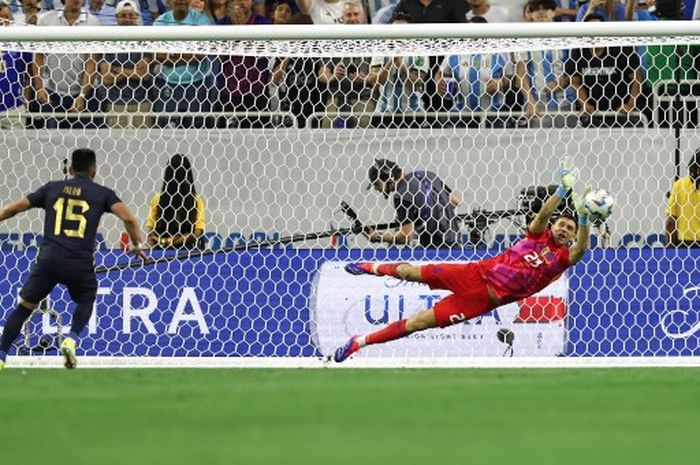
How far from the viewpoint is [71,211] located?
40.3 feet

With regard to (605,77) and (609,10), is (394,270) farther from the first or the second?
(609,10)

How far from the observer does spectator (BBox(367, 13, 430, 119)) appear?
47.0 feet

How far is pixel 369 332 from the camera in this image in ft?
45.0

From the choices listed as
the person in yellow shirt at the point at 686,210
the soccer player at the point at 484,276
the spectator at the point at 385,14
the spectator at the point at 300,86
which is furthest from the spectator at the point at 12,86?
→ the person in yellow shirt at the point at 686,210

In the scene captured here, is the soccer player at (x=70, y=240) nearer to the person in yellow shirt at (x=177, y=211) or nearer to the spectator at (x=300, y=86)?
the person in yellow shirt at (x=177, y=211)

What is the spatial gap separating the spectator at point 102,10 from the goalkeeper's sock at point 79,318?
4.57m

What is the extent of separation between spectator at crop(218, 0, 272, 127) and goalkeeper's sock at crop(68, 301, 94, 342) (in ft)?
9.17

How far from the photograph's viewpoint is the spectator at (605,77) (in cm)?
1436

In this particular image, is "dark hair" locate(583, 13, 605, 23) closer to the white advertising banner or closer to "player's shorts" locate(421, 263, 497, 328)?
the white advertising banner

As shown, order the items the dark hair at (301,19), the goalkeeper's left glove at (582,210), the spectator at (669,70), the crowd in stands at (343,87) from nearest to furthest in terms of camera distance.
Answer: the goalkeeper's left glove at (582,210), the spectator at (669,70), the crowd in stands at (343,87), the dark hair at (301,19)

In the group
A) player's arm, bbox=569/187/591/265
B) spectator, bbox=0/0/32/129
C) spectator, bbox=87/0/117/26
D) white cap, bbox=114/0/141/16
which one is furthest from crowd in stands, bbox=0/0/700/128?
player's arm, bbox=569/187/591/265
